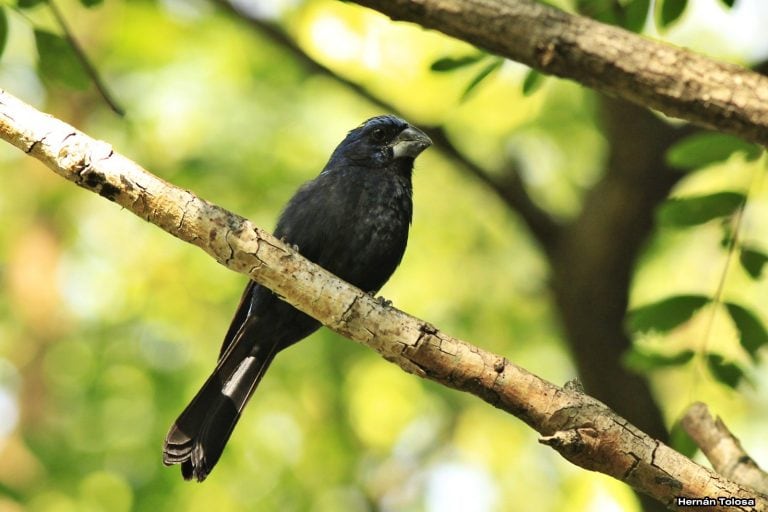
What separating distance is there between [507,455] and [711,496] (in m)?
5.26

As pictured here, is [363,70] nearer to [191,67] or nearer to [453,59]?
[191,67]

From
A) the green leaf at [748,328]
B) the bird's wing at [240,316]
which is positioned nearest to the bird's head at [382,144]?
the bird's wing at [240,316]

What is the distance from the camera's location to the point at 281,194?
7617mm

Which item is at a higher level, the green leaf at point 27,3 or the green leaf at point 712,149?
the green leaf at point 712,149

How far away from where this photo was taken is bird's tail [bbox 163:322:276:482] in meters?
4.45

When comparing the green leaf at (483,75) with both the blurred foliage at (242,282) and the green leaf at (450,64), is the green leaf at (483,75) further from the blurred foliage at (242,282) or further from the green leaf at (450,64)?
the blurred foliage at (242,282)

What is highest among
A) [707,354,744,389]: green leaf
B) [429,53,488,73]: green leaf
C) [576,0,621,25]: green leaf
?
[576,0,621,25]: green leaf

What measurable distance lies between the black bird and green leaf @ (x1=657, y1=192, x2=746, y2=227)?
142cm

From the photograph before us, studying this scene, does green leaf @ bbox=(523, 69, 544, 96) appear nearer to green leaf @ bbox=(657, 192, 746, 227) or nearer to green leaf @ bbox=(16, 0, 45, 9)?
green leaf @ bbox=(657, 192, 746, 227)

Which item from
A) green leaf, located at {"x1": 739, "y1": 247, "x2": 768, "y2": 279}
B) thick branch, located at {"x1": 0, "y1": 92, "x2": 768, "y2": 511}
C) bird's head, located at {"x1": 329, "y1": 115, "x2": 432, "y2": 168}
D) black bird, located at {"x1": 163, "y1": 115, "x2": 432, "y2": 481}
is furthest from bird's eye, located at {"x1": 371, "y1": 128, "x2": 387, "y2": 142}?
thick branch, located at {"x1": 0, "y1": 92, "x2": 768, "y2": 511}

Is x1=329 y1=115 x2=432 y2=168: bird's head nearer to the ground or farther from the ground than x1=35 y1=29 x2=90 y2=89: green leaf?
farther from the ground

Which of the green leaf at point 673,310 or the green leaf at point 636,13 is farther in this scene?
the green leaf at point 673,310

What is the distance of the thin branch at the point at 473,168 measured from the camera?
621cm

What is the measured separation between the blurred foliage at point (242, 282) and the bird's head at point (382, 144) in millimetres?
1329
